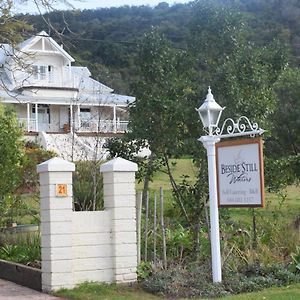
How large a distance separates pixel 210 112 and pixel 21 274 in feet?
15.5

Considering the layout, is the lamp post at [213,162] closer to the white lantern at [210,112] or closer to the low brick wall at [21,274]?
the white lantern at [210,112]

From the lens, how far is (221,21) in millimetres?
13266

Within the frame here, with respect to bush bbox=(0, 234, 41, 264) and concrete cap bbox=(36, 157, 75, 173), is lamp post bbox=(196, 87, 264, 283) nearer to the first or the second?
concrete cap bbox=(36, 157, 75, 173)

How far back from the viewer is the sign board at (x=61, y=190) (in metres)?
11.1

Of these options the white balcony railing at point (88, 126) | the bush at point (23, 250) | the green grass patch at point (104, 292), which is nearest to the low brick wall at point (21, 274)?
the bush at point (23, 250)

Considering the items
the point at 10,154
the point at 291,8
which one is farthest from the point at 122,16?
the point at 10,154

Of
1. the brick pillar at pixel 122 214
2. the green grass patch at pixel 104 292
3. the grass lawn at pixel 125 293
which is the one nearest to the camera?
the grass lawn at pixel 125 293

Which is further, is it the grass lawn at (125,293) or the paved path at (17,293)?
the paved path at (17,293)

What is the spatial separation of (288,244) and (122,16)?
46875 mm

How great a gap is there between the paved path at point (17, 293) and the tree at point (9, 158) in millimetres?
4004

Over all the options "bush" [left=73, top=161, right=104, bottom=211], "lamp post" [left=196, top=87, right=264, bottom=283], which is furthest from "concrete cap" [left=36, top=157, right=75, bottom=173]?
"bush" [left=73, top=161, right=104, bottom=211]

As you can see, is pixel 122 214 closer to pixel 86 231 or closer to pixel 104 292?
pixel 86 231

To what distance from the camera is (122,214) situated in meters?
11.5

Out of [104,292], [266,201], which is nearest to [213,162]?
[104,292]
